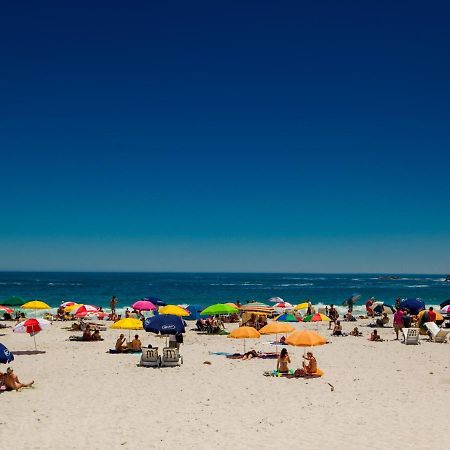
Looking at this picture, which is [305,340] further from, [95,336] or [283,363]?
[95,336]

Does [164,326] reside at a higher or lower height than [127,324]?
higher

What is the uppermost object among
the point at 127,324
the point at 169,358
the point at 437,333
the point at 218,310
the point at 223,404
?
the point at 218,310

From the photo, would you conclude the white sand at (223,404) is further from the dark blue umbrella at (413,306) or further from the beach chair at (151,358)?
the dark blue umbrella at (413,306)

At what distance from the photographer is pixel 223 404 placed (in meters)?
12.5

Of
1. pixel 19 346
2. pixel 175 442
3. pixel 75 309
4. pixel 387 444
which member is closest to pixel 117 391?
pixel 175 442

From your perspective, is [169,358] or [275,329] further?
[275,329]

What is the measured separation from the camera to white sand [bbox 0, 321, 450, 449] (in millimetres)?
9875

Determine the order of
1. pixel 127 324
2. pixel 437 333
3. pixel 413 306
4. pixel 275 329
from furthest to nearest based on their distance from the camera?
pixel 413 306 < pixel 437 333 < pixel 127 324 < pixel 275 329

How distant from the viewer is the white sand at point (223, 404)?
9875 millimetres

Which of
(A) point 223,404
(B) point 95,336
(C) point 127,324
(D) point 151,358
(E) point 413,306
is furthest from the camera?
(E) point 413,306

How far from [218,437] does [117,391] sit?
15.1 ft

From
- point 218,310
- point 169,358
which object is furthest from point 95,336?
point 169,358

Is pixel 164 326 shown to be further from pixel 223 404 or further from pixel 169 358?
pixel 223 404

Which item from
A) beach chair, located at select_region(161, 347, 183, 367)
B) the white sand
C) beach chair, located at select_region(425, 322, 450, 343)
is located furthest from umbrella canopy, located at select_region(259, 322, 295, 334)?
beach chair, located at select_region(425, 322, 450, 343)
